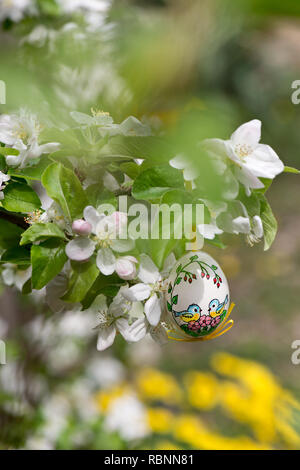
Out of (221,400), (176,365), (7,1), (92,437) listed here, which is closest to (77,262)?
(7,1)

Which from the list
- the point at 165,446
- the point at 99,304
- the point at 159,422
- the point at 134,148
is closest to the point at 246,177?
the point at 134,148

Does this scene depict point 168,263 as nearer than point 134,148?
No

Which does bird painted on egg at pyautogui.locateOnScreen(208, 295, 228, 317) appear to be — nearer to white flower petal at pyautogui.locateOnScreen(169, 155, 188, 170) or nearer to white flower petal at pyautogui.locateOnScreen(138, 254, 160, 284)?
white flower petal at pyautogui.locateOnScreen(138, 254, 160, 284)

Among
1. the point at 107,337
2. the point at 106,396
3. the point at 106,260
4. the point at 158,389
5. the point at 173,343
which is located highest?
the point at 106,260

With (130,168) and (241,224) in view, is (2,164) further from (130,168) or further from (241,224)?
(241,224)

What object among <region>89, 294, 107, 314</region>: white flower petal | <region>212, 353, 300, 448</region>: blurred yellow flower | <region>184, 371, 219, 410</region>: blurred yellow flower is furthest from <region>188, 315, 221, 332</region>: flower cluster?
<region>184, 371, 219, 410</region>: blurred yellow flower

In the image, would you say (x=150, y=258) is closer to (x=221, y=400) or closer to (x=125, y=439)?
(x=125, y=439)
